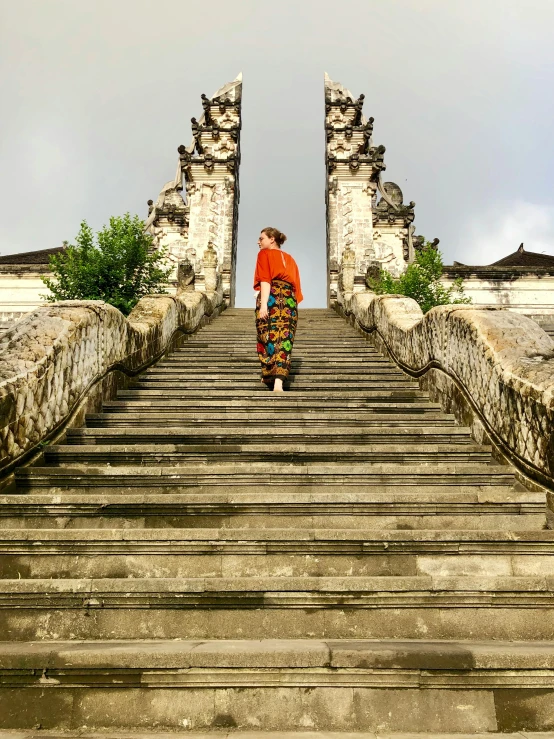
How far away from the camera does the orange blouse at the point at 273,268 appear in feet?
20.9

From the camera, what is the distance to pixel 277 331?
6320 mm

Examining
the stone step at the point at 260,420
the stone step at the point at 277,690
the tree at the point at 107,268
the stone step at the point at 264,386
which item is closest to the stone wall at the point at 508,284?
the tree at the point at 107,268

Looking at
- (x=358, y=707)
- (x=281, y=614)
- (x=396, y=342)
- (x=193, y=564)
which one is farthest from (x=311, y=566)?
(x=396, y=342)

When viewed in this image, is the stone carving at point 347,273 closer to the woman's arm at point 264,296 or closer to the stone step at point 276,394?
the woman's arm at point 264,296

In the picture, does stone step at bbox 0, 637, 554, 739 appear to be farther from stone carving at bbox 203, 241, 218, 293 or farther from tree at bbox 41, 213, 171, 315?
stone carving at bbox 203, 241, 218, 293

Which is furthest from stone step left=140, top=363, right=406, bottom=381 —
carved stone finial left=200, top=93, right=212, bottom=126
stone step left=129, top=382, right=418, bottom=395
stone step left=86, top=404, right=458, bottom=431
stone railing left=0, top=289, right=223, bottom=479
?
carved stone finial left=200, top=93, right=212, bottom=126

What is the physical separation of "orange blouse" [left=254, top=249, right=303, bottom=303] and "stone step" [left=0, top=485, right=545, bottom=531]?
10.8 feet

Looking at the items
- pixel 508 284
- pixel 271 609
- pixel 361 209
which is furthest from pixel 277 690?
pixel 361 209

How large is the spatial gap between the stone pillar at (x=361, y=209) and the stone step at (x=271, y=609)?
56.8 feet

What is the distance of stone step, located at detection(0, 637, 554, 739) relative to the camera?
2.33m

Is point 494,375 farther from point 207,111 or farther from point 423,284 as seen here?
point 207,111

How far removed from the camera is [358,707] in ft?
7.73

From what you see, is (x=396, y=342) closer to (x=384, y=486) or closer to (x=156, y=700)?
(x=384, y=486)

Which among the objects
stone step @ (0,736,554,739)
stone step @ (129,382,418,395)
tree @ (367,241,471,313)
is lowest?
stone step @ (0,736,554,739)
